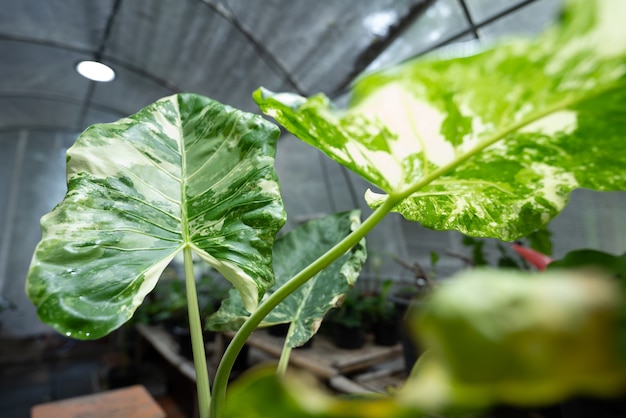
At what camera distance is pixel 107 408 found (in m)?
1.23

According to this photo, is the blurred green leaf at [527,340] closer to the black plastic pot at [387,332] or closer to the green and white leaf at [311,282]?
the green and white leaf at [311,282]

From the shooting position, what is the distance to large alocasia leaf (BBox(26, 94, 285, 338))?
367 mm

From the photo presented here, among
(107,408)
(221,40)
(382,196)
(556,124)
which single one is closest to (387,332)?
(107,408)

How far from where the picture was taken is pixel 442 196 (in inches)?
17.0

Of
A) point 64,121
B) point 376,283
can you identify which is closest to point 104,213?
point 376,283

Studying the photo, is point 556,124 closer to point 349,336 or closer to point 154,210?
point 154,210

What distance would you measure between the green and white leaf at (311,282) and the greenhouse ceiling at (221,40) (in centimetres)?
140

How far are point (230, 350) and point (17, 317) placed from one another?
4889 millimetres

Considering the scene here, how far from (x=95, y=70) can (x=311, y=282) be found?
122 inches

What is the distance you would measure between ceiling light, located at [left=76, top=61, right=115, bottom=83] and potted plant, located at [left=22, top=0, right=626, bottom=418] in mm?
3006

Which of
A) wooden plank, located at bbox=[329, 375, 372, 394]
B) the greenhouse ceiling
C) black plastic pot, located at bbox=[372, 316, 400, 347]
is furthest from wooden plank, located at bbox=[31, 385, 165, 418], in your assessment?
the greenhouse ceiling

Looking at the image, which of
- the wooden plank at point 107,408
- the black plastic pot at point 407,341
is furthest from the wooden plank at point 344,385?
the wooden plank at point 107,408

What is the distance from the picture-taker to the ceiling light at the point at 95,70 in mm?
2992

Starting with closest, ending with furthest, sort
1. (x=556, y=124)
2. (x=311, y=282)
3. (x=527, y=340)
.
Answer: (x=527, y=340), (x=556, y=124), (x=311, y=282)
